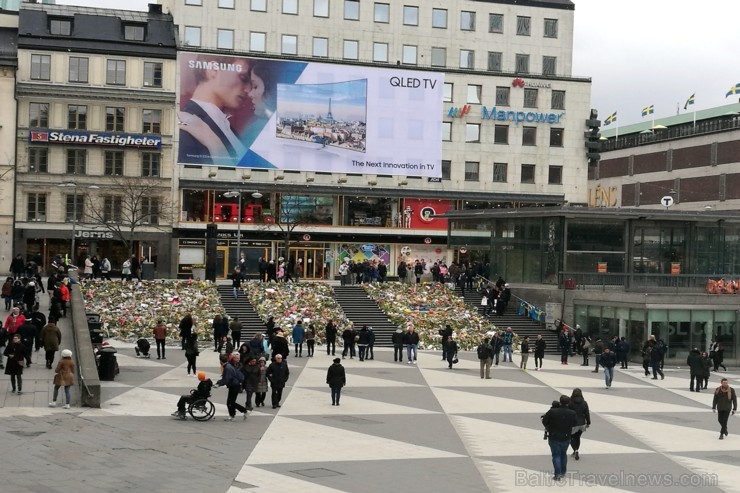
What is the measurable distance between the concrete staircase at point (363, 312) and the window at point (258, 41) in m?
26.2

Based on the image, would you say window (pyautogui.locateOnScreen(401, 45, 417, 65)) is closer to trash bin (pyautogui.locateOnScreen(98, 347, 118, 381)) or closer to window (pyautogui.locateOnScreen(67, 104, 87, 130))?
window (pyautogui.locateOnScreen(67, 104, 87, 130))

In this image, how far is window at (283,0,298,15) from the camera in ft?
245

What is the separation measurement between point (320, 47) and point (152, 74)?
12495 mm

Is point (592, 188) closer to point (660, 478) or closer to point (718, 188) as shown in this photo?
point (718, 188)

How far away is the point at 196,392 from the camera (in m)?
24.5

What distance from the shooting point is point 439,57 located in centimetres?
7819

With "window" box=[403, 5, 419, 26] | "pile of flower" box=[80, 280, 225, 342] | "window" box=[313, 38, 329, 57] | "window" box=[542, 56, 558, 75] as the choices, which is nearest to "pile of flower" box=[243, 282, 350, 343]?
"pile of flower" box=[80, 280, 225, 342]

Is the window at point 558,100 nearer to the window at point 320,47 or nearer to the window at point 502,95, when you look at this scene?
the window at point 502,95

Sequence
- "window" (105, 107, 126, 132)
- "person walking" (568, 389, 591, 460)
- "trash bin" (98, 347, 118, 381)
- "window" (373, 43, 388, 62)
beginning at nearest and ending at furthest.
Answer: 1. "person walking" (568, 389, 591, 460)
2. "trash bin" (98, 347, 118, 381)
3. "window" (105, 107, 126, 132)
4. "window" (373, 43, 388, 62)

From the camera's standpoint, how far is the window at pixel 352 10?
76250mm

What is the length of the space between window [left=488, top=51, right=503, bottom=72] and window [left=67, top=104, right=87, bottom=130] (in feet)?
100

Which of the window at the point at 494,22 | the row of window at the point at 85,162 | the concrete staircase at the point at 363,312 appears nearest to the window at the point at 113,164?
the row of window at the point at 85,162

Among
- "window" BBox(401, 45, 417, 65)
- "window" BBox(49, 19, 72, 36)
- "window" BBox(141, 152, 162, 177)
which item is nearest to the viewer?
"window" BBox(49, 19, 72, 36)

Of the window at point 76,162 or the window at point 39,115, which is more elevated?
the window at point 39,115
